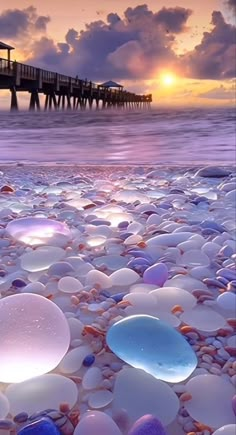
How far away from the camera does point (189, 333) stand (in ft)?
3.00

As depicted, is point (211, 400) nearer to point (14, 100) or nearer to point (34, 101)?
point (14, 100)

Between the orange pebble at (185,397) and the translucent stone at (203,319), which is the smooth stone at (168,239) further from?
the orange pebble at (185,397)

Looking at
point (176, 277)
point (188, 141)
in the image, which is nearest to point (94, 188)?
point (176, 277)

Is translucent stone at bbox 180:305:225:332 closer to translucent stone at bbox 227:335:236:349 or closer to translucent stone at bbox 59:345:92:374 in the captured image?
translucent stone at bbox 227:335:236:349

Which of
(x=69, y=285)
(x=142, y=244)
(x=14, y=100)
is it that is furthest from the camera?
(x=14, y=100)

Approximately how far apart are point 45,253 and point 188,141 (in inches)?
250

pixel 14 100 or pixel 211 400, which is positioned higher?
pixel 14 100

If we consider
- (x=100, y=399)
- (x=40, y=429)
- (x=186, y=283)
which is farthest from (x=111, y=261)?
(x=40, y=429)

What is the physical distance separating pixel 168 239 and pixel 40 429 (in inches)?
34.9

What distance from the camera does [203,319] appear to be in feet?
3.18

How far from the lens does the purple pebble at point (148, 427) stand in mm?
646

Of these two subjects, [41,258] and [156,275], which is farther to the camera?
[41,258]

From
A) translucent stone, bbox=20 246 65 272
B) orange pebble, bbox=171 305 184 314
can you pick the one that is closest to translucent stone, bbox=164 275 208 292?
orange pebble, bbox=171 305 184 314

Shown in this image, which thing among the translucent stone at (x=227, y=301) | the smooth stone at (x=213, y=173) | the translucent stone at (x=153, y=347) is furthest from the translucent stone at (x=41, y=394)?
the smooth stone at (x=213, y=173)
